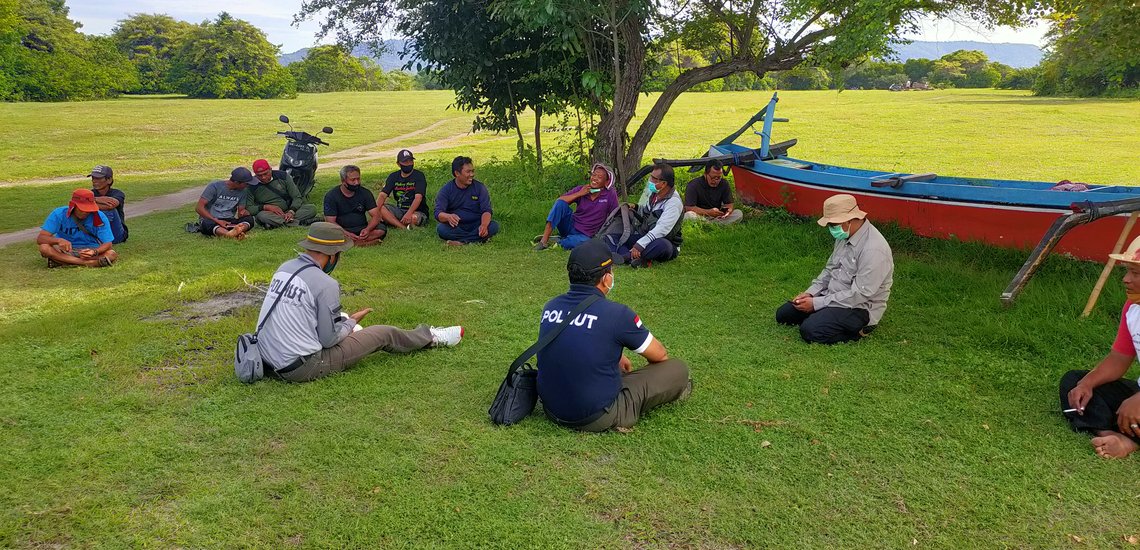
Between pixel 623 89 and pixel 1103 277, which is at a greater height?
pixel 623 89

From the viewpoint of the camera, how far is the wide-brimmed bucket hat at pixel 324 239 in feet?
17.1

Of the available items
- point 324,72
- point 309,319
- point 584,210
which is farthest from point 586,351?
point 324,72

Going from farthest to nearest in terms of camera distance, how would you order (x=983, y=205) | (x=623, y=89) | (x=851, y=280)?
(x=623, y=89) < (x=983, y=205) < (x=851, y=280)

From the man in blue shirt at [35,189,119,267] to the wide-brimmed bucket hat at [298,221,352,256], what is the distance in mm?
5003

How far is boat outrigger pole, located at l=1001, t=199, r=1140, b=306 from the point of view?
5.68 metres

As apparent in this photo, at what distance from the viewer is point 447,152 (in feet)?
77.1

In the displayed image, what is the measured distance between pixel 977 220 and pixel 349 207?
25.3 ft

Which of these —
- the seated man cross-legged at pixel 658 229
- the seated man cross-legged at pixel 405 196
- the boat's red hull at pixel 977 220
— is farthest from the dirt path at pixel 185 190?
the boat's red hull at pixel 977 220

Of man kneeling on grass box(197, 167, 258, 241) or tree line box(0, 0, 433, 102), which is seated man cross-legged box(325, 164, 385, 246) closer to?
man kneeling on grass box(197, 167, 258, 241)

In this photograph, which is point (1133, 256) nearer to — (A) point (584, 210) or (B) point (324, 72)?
(A) point (584, 210)

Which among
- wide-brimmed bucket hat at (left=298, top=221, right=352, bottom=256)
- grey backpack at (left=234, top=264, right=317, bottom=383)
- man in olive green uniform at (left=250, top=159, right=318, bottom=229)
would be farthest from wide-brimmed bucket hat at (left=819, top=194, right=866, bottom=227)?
man in olive green uniform at (left=250, top=159, right=318, bottom=229)

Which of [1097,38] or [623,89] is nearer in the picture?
[1097,38]

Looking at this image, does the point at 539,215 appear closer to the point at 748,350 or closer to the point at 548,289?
the point at 548,289

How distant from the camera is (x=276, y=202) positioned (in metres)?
11.4
